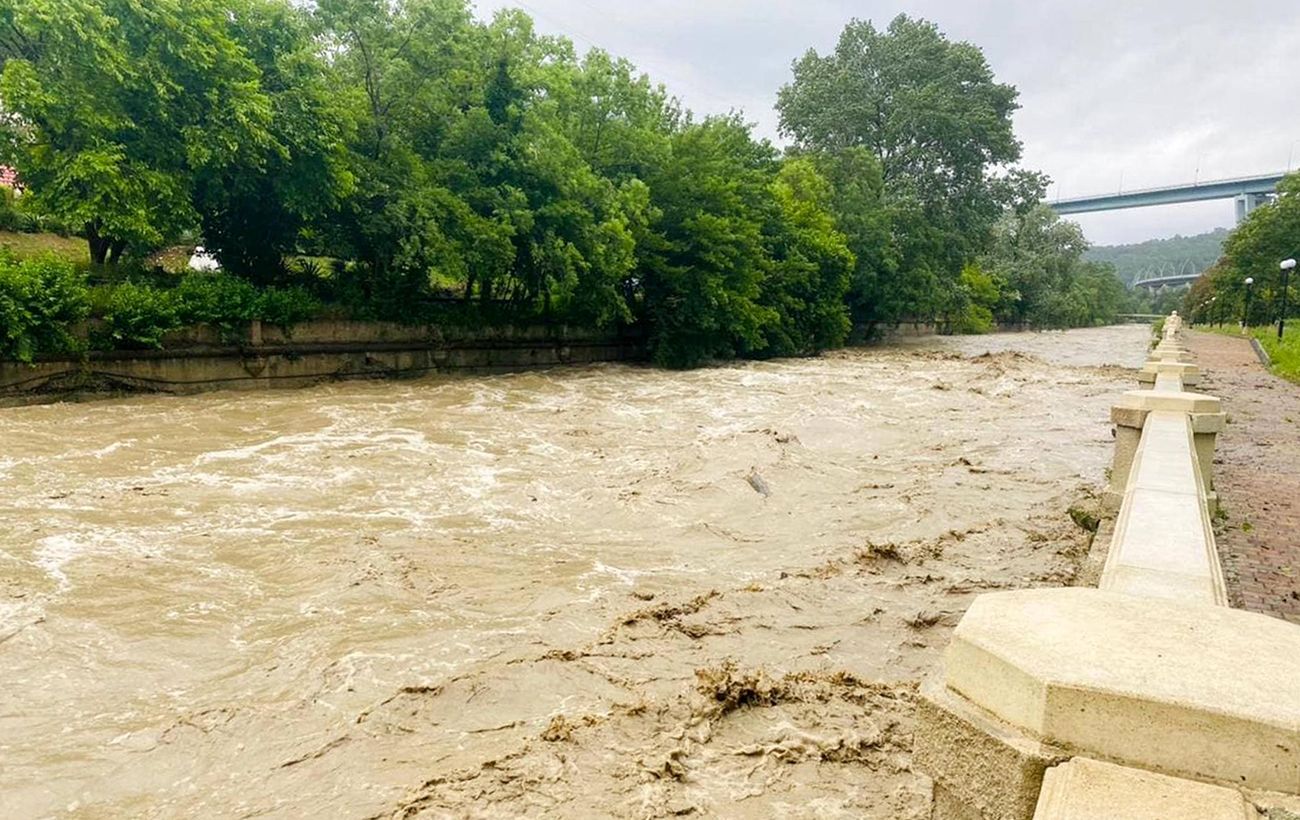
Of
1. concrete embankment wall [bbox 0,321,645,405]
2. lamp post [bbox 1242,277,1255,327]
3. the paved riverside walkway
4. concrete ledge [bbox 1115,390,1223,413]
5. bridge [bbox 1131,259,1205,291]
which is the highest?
bridge [bbox 1131,259,1205,291]

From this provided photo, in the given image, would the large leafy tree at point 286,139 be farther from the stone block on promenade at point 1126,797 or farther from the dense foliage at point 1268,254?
the dense foliage at point 1268,254

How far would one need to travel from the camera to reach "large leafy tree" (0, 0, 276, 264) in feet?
46.2

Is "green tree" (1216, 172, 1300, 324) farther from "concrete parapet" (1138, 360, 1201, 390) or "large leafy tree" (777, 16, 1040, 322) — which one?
"concrete parapet" (1138, 360, 1201, 390)

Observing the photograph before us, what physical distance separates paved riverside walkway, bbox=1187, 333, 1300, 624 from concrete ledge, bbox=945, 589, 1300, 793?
145 inches

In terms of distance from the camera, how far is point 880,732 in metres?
4.16

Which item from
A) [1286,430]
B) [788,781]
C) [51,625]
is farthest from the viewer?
[1286,430]

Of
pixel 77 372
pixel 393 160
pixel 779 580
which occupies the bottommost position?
pixel 779 580

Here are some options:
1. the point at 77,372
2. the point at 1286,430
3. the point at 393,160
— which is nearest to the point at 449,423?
the point at 77,372

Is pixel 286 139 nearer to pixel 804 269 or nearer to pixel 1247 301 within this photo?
pixel 804 269

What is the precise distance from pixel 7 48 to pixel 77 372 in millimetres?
6558

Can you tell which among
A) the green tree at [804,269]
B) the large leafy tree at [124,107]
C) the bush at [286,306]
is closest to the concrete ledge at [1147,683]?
the large leafy tree at [124,107]

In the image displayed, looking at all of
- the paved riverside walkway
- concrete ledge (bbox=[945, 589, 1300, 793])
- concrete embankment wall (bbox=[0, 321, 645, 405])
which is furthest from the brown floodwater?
concrete ledge (bbox=[945, 589, 1300, 793])

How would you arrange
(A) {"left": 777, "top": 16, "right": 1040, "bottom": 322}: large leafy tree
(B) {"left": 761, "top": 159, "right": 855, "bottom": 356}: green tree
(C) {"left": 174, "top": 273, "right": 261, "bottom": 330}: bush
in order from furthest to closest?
(A) {"left": 777, "top": 16, "right": 1040, "bottom": 322}: large leafy tree < (B) {"left": 761, "top": 159, "right": 855, "bottom": 356}: green tree < (C) {"left": 174, "top": 273, "right": 261, "bottom": 330}: bush

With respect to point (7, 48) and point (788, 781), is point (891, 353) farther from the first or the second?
point (788, 781)
